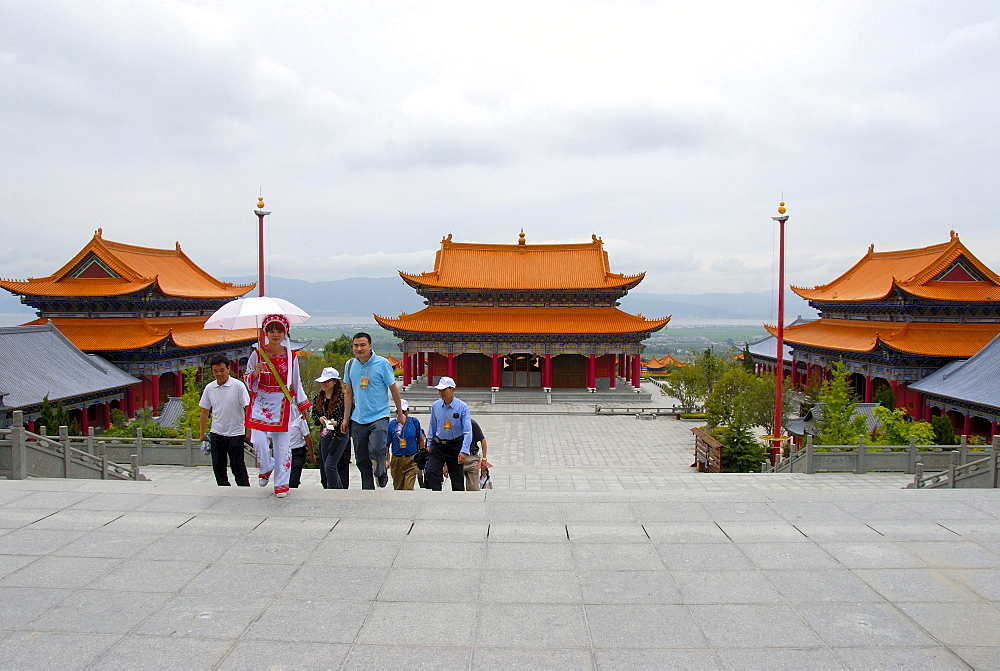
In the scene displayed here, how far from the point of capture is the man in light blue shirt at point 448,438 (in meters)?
8.34

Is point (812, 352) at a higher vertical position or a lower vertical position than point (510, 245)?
lower

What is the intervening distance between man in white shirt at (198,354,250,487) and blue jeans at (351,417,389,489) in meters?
1.38

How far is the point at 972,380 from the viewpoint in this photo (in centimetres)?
2280

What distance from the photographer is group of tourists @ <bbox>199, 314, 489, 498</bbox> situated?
7.29 meters

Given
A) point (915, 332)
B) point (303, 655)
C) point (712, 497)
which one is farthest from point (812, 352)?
point (303, 655)

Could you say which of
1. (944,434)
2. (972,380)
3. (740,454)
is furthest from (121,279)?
(972,380)

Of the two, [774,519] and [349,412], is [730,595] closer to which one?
[774,519]

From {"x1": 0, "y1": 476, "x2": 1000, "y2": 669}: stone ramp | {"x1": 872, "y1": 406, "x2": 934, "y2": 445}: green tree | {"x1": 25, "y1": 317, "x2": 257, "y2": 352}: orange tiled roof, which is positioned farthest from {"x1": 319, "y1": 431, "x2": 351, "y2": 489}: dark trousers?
{"x1": 25, "y1": 317, "x2": 257, "y2": 352}: orange tiled roof

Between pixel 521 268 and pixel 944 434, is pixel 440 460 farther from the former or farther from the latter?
pixel 521 268

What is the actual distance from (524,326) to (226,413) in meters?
27.8

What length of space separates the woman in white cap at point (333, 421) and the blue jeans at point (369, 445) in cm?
16

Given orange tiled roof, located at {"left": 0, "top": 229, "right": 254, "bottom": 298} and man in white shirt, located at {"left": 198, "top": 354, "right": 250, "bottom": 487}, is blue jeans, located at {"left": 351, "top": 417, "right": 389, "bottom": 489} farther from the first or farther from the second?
orange tiled roof, located at {"left": 0, "top": 229, "right": 254, "bottom": 298}

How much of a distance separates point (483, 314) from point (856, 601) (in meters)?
31.9

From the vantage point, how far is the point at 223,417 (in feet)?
25.1
